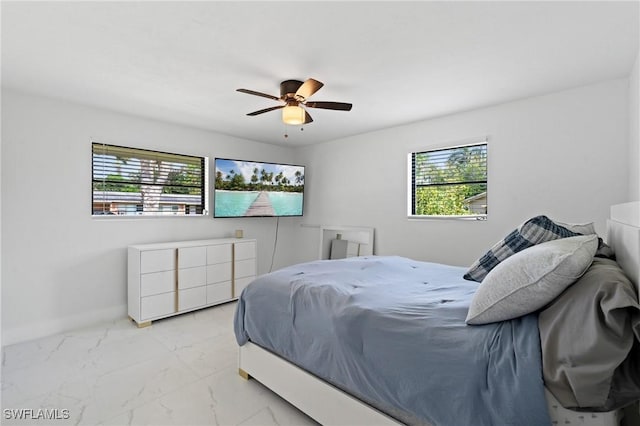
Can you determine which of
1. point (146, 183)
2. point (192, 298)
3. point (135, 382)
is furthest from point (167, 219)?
point (135, 382)

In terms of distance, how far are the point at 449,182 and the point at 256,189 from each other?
262 cm

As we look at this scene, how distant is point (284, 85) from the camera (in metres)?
2.62

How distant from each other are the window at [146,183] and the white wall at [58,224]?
0.33ft

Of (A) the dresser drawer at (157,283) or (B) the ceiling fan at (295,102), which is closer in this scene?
(B) the ceiling fan at (295,102)

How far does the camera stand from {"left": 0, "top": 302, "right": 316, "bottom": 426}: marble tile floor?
1927mm

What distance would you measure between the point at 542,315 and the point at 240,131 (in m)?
4.09

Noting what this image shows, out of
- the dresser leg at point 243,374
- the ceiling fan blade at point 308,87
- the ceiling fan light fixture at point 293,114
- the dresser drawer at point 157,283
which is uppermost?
the ceiling fan blade at point 308,87

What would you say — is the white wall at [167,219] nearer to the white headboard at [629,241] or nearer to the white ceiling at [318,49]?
the white ceiling at [318,49]

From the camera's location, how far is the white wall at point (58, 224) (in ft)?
9.79

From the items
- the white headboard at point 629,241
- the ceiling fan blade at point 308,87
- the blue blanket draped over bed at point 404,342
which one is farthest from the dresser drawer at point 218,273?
the white headboard at point 629,241

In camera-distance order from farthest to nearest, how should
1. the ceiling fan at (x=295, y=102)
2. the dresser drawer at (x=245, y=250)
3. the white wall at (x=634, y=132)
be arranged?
the dresser drawer at (x=245, y=250) < the ceiling fan at (x=295, y=102) < the white wall at (x=634, y=132)

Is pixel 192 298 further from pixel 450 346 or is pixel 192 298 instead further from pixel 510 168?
pixel 510 168

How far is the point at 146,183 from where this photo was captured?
153 inches

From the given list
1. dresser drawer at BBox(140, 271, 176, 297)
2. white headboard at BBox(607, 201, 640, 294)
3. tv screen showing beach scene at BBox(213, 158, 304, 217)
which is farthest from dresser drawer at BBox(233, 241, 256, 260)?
white headboard at BBox(607, 201, 640, 294)
